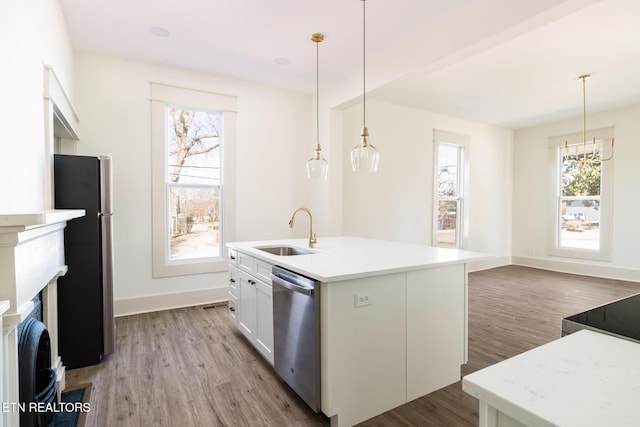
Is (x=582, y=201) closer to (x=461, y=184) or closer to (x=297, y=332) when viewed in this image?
(x=461, y=184)

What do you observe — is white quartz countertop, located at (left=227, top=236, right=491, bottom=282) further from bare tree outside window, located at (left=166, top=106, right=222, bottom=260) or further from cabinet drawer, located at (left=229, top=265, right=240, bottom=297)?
bare tree outside window, located at (left=166, top=106, right=222, bottom=260)

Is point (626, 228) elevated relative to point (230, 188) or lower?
lower

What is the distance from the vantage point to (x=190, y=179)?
4.07 metres

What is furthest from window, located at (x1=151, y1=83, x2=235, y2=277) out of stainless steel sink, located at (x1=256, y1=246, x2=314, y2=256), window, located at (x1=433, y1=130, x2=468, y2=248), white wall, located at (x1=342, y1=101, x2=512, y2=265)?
window, located at (x1=433, y1=130, x2=468, y2=248)

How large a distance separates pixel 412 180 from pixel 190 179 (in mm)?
3463

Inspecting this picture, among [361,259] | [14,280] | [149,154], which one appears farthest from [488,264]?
[14,280]

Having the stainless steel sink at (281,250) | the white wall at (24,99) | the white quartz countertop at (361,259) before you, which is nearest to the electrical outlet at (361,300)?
the white quartz countertop at (361,259)

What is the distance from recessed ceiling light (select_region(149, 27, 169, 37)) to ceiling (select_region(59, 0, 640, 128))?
0.04 m

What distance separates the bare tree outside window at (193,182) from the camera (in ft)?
13.0

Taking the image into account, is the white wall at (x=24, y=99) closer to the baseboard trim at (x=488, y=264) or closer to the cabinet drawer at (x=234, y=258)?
the cabinet drawer at (x=234, y=258)

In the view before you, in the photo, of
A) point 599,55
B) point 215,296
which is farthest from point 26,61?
point 599,55

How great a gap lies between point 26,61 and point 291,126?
10.3 ft

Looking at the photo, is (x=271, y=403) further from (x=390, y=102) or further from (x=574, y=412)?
(x=390, y=102)

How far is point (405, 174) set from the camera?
17.6 ft
